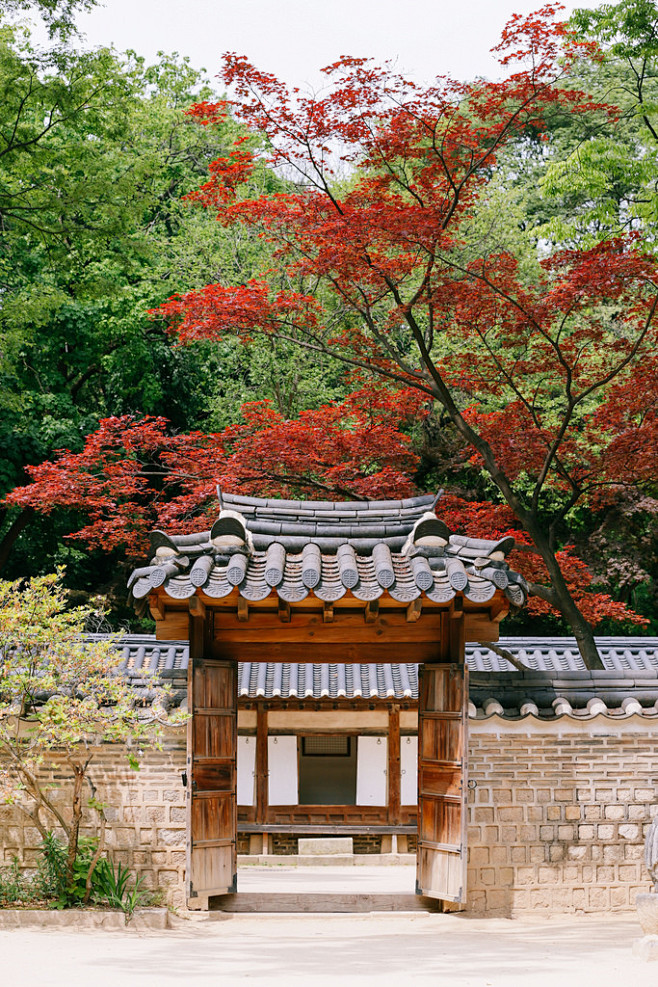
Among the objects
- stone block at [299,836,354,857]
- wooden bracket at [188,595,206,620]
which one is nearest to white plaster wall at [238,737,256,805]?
stone block at [299,836,354,857]

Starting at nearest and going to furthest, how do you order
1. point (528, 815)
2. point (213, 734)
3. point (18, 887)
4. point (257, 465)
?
point (18, 887)
point (213, 734)
point (528, 815)
point (257, 465)

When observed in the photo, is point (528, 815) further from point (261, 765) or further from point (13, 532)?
point (13, 532)

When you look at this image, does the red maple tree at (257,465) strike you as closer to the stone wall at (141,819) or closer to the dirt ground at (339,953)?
the stone wall at (141,819)

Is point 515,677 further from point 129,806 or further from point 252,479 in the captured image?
point 252,479

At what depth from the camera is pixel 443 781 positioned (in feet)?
28.0

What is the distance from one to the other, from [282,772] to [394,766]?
5.67 feet

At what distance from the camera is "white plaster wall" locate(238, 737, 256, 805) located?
1542 centimetres

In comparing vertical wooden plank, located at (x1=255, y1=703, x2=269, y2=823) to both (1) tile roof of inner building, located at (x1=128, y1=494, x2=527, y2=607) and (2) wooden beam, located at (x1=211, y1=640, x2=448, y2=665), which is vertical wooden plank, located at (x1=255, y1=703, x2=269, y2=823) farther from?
(1) tile roof of inner building, located at (x1=128, y1=494, x2=527, y2=607)

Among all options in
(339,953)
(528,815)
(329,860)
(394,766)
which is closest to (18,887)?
(339,953)

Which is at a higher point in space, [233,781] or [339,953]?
[233,781]

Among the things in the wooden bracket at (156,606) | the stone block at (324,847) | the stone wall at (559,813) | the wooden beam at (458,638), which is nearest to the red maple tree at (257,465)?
the wooden bracket at (156,606)

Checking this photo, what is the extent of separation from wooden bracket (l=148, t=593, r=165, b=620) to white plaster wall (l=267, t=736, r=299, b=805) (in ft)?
24.6

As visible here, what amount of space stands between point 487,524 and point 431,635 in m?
2.98

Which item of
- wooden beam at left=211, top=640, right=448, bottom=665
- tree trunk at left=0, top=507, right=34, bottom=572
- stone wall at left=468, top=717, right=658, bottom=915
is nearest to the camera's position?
stone wall at left=468, top=717, right=658, bottom=915
